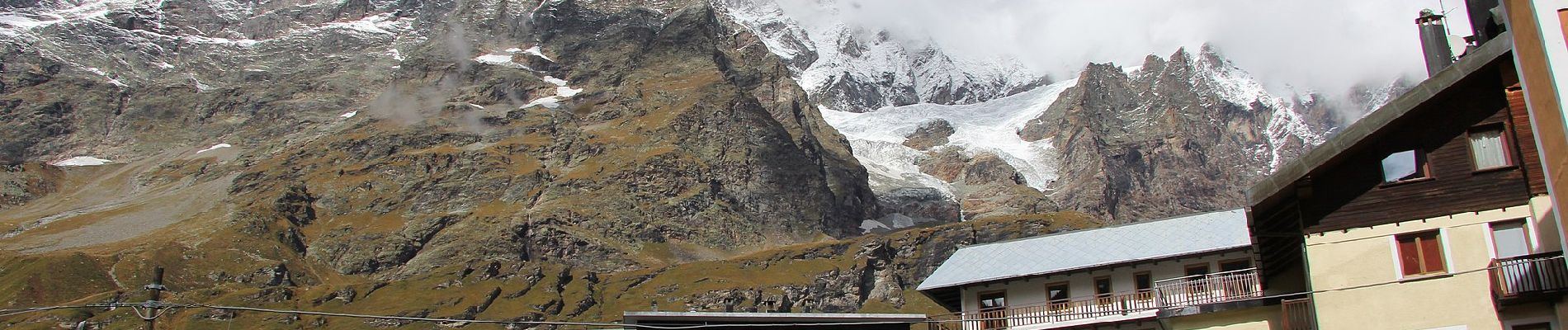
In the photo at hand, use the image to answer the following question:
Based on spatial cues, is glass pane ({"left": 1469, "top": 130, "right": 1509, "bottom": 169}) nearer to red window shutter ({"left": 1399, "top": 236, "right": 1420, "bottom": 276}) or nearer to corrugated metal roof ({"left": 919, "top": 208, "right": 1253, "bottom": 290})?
red window shutter ({"left": 1399, "top": 236, "right": 1420, "bottom": 276})

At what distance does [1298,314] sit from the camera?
1350 inches

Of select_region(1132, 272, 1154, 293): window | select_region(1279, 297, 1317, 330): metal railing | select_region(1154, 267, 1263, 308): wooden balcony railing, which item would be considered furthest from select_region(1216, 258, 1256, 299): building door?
select_region(1132, 272, 1154, 293): window

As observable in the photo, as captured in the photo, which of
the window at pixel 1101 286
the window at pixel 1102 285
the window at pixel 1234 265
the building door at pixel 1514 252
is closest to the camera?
the building door at pixel 1514 252

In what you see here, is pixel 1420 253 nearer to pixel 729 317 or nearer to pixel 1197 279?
pixel 1197 279

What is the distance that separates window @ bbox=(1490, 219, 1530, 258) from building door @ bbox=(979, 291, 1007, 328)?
66.4ft

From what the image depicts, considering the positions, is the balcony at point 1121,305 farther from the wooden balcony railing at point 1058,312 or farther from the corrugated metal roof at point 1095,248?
the corrugated metal roof at point 1095,248

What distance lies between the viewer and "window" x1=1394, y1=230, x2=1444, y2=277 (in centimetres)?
3120

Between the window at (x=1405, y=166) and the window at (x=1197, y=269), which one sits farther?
the window at (x=1197, y=269)

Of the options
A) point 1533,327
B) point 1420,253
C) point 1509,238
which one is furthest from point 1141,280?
point 1533,327

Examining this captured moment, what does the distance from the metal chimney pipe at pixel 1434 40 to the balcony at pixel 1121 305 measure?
746 centimetres

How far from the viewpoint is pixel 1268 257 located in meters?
36.5

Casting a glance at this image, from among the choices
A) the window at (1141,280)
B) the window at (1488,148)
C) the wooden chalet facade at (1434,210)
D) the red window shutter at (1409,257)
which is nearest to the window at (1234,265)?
the window at (1141,280)

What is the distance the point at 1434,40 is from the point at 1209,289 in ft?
29.5

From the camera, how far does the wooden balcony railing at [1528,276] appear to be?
28.2 m
